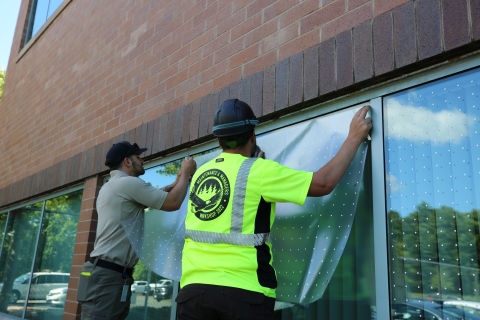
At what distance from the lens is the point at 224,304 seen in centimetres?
212

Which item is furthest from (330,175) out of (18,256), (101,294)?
(18,256)

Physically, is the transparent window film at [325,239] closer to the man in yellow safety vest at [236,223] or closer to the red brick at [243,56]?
the man in yellow safety vest at [236,223]

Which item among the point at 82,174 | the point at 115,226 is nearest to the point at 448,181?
the point at 115,226

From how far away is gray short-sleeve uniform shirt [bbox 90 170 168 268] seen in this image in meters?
3.61

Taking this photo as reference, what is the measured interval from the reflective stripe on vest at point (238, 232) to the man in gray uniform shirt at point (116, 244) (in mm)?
1112

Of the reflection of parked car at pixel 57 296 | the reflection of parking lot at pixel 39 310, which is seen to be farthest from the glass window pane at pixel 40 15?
the reflection of parked car at pixel 57 296

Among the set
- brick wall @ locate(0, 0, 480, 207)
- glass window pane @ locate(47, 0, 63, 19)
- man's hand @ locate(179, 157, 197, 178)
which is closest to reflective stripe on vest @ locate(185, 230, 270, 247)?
brick wall @ locate(0, 0, 480, 207)

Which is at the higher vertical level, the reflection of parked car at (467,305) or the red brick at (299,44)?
the red brick at (299,44)

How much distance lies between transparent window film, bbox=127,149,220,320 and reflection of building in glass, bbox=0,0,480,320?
0.02m

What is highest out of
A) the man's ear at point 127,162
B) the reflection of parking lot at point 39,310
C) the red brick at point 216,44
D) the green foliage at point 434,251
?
the red brick at point 216,44

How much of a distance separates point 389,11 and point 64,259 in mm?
4484

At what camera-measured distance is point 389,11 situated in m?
2.65

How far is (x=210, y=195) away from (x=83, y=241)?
3.23 metres

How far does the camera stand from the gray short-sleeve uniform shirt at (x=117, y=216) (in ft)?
11.8
